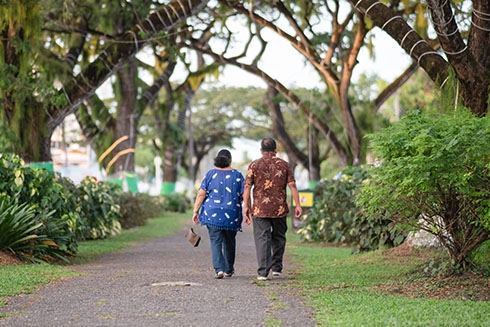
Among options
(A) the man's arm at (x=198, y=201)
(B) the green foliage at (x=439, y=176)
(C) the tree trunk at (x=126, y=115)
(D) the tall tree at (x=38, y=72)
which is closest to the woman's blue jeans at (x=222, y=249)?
(A) the man's arm at (x=198, y=201)

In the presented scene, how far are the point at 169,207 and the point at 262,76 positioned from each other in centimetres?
1537

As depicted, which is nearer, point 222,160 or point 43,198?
point 222,160

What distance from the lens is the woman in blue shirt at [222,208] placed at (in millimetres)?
11258

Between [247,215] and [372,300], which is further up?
[247,215]

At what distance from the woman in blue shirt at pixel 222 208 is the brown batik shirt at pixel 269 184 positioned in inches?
7.9

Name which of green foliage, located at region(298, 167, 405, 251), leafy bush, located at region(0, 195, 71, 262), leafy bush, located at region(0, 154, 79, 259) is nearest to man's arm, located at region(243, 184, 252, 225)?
leafy bush, located at region(0, 195, 71, 262)

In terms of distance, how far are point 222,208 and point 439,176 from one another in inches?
128

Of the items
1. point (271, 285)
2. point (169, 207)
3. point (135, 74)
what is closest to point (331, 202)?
point (271, 285)

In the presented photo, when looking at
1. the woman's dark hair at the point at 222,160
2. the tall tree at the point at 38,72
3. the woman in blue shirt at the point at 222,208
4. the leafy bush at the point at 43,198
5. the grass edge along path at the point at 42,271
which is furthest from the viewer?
the tall tree at the point at 38,72

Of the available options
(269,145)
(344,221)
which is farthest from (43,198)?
(344,221)

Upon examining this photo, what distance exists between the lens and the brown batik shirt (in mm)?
11055

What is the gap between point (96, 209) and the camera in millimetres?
19516

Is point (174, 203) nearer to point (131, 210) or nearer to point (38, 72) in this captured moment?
point (131, 210)

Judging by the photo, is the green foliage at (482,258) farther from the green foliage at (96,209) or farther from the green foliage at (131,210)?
the green foliage at (131,210)
